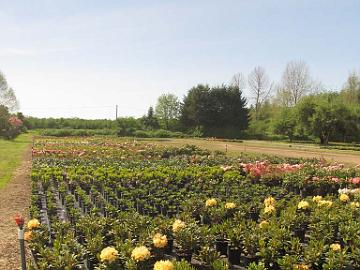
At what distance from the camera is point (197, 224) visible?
872 centimetres

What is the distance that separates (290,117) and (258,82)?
20.9 metres

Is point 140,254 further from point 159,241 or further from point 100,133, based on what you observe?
point 100,133

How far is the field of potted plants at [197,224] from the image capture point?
226 inches

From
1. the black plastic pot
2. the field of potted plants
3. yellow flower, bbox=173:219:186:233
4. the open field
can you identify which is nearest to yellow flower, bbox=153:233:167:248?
the field of potted plants

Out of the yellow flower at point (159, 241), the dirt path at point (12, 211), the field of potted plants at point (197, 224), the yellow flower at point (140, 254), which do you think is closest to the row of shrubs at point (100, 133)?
the dirt path at point (12, 211)

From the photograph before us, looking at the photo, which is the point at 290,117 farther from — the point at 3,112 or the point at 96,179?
the point at 96,179

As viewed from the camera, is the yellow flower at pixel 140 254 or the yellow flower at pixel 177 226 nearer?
the yellow flower at pixel 140 254

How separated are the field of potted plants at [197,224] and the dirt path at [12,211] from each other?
1.58 feet

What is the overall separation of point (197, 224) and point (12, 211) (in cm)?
487

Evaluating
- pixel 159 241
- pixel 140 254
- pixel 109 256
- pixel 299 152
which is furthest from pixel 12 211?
pixel 299 152

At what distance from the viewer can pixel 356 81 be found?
190ft

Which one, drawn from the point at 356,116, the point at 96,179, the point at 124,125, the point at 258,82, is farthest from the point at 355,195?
the point at 258,82

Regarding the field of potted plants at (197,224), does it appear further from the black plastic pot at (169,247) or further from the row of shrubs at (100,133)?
the row of shrubs at (100,133)

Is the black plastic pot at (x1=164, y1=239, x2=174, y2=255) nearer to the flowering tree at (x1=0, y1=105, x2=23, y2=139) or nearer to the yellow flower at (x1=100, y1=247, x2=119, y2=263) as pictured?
the yellow flower at (x1=100, y1=247, x2=119, y2=263)
